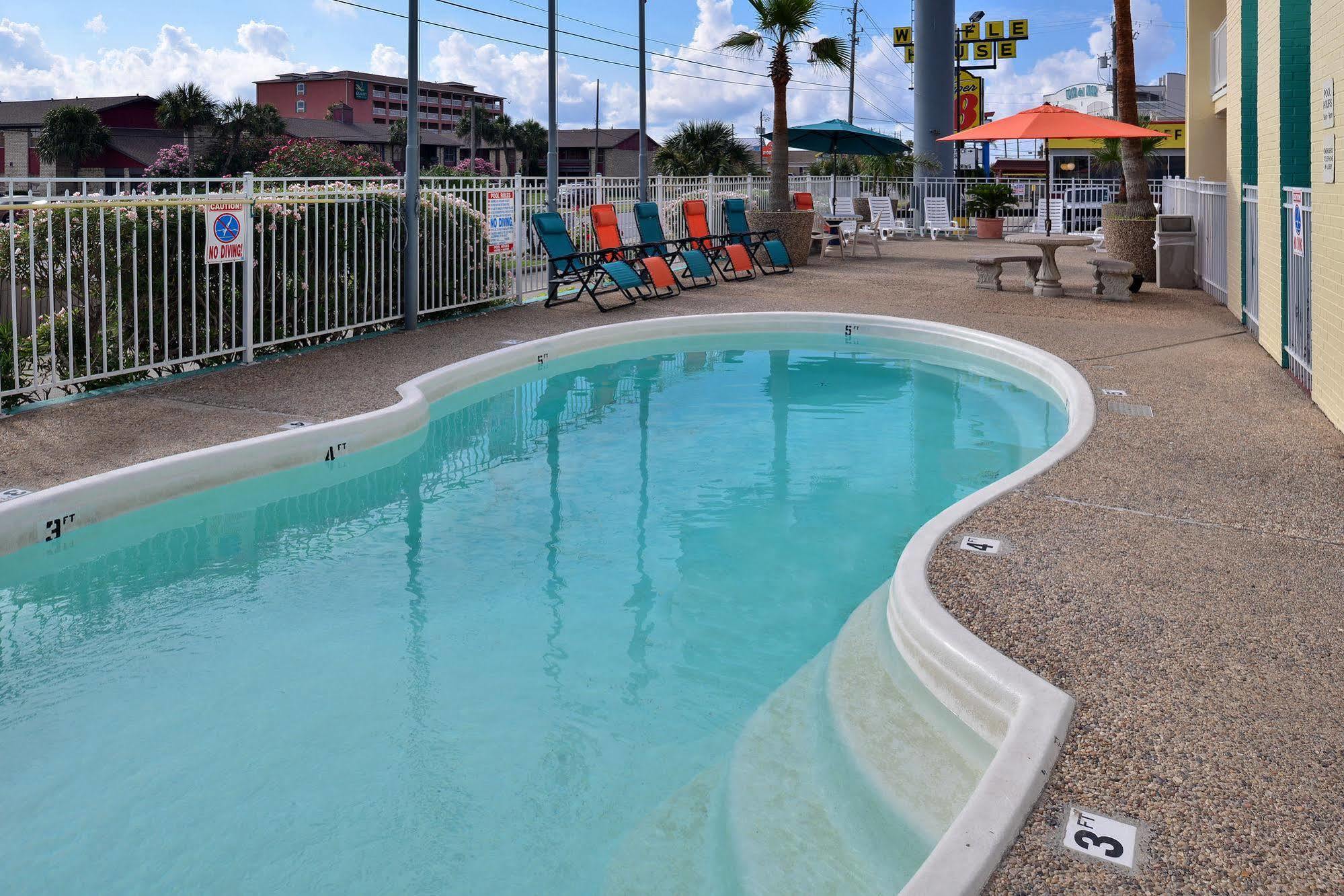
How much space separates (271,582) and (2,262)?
3693 millimetres

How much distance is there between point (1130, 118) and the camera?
1611cm

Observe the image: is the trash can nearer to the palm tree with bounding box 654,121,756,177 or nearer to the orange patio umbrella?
the orange patio umbrella

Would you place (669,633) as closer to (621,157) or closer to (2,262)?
(2,262)

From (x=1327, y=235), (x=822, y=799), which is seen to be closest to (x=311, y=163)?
(x=1327, y=235)

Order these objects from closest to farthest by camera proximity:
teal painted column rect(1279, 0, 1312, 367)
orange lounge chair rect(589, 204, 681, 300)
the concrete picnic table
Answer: teal painted column rect(1279, 0, 1312, 367) → orange lounge chair rect(589, 204, 681, 300) → the concrete picnic table

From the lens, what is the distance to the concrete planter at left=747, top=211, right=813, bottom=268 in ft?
59.4

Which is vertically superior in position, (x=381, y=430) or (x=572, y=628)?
(x=381, y=430)

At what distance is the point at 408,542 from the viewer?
19.3 ft

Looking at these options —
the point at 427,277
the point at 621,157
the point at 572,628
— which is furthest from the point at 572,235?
the point at 621,157

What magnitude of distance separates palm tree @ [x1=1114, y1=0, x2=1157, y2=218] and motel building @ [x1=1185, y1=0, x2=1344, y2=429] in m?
0.80

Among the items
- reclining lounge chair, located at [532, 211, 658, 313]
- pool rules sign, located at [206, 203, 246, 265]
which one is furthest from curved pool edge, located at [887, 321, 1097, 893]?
reclining lounge chair, located at [532, 211, 658, 313]

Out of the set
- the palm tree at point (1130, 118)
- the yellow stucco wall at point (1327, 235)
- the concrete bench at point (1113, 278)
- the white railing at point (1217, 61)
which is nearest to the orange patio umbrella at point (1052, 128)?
the palm tree at point (1130, 118)

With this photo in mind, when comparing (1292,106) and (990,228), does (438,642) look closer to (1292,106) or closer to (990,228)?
(1292,106)

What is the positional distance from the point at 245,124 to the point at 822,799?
66075 mm
